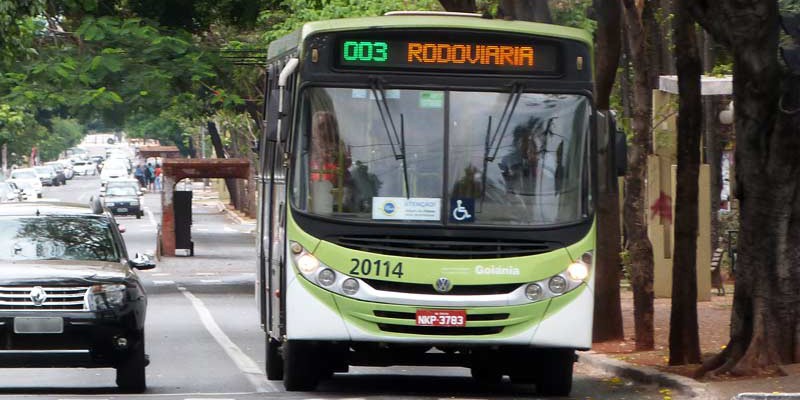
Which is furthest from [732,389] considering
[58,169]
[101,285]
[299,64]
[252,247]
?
[58,169]

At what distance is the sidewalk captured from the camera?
12.1 m

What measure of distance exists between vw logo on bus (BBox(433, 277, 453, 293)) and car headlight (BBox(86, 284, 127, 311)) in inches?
113

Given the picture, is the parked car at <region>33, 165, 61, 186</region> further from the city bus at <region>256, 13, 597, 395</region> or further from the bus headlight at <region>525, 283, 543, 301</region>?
the bus headlight at <region>525, 283, 543, 301</region>

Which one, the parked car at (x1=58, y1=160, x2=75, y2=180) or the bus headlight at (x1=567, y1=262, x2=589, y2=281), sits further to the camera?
the parked car at (x1=58, y1=160, x2=75, y2=180)

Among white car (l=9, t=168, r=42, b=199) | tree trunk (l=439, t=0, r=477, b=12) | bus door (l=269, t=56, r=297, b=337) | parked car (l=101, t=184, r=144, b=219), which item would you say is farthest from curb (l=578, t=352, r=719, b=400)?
white car (l=9, t=168, r=42, b=199)

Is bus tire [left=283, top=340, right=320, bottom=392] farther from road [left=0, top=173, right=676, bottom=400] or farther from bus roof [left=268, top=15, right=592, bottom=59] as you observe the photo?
bus roof [left=268, top=15, right=592, bottom=59]

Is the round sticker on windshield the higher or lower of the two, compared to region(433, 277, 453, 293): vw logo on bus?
higher

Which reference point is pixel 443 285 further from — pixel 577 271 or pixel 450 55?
pixel 450 55

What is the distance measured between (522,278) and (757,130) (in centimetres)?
241

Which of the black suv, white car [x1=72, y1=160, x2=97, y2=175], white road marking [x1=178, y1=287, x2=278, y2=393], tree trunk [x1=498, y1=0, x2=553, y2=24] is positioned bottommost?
white car [x1=72, y1=160, x2=97, y2=175]

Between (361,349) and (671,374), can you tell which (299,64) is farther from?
(671,374)

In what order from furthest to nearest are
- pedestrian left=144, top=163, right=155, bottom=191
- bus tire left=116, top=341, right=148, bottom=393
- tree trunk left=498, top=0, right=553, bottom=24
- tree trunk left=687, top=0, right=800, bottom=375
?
pedestrian left=144, top=163, right=155, bottom=191 → tree trunk left=498, top=0, right=553, bottom=24 → bus tire left=116, top=341, right=148, bottom=393 → tree trunk left=687, top=0, right=800, bottom=375

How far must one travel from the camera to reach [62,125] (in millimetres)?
167125

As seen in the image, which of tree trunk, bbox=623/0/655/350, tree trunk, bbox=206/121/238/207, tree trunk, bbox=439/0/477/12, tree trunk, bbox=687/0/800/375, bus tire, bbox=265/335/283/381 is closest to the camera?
tree trunk, bbox=687/0/800/375
